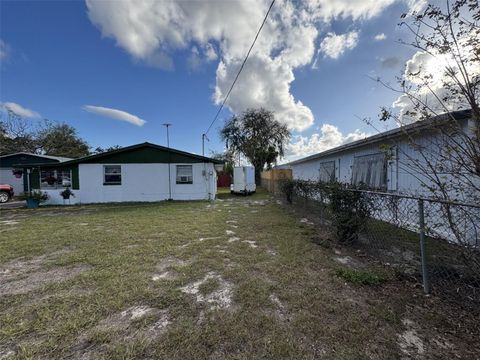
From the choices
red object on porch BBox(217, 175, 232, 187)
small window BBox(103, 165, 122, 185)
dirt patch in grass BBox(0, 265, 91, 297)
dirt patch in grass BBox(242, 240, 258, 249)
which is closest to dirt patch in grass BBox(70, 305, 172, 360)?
dirt patch in grass BBox(0, 265, 91, 297)

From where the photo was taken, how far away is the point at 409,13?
246 cm

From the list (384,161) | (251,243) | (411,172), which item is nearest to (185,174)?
(251,243)

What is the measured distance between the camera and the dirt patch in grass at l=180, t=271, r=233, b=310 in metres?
2.63

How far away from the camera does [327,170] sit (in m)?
11.9

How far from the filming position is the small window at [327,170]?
11125 millimetres

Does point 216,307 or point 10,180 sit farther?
point 10,180

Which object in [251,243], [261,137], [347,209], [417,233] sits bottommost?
[251,243]

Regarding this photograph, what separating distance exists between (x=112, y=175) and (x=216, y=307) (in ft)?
43.8

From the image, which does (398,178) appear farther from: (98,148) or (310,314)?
(98,148)

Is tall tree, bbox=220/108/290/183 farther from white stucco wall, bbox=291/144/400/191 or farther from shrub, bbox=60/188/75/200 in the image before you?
shrub, bbox=60/188/75/200

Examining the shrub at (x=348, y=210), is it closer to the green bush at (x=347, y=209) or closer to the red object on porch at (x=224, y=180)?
the green bush at (x=347, y=209)

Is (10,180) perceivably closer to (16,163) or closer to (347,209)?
(16,163)

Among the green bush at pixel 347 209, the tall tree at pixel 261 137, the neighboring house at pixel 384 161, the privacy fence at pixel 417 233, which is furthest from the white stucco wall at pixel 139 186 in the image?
the tall tree at pixel 261 137

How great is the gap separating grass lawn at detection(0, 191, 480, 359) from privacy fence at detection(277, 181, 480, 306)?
1.34ft
